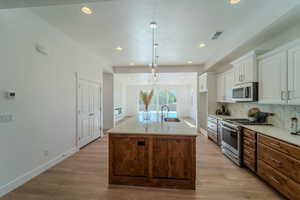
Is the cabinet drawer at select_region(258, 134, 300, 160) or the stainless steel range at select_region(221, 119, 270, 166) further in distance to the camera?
the stainless steel range at select_region(221, 119, 270, 166)

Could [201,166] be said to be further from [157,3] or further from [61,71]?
[61,71]

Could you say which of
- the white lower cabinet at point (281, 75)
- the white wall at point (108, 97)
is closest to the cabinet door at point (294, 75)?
the white lower cabinet at point (281, 75)

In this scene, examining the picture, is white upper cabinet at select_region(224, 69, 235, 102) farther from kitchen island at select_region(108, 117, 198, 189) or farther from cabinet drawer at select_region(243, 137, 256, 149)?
kitchen island at select_region(108, 117, 198, 189)

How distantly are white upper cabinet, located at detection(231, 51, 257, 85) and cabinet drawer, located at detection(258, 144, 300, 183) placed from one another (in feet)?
4.82

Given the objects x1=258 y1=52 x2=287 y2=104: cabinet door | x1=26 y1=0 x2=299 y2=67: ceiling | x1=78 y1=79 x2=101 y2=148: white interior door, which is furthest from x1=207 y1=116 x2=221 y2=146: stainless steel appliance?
x1=78 y1=79 x2=101 y2=148: white interior door

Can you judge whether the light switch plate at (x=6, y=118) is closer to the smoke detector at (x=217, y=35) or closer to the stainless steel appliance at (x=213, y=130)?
the smoke detector at (x=217, y=35)

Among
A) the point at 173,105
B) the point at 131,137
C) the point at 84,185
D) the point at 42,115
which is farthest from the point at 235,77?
the point at 173,105

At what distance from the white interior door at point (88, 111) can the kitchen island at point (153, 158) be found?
227cm

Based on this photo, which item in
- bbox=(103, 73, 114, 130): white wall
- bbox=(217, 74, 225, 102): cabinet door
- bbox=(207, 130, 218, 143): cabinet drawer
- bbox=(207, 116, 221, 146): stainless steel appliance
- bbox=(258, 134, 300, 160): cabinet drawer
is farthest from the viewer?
bbox=(103, 73, 114, 130): white wall

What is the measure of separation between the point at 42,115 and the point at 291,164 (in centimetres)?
414

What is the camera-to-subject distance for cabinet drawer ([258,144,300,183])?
187 centimetres

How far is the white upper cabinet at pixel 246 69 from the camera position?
3076 millimetres

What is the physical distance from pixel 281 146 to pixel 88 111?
4.63m

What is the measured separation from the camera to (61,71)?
136 inches
